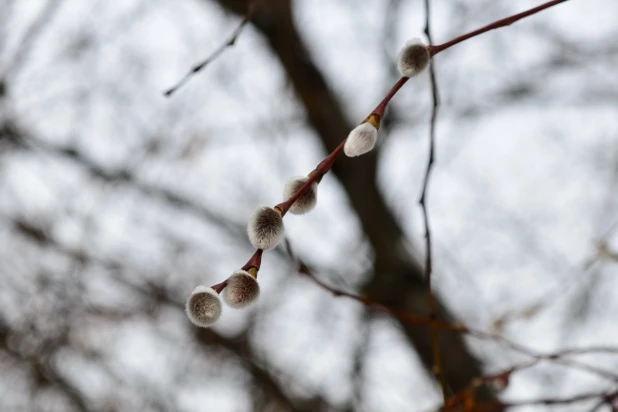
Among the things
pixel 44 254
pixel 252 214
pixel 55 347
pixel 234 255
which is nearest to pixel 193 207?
pixel 234 255

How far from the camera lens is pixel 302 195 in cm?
66

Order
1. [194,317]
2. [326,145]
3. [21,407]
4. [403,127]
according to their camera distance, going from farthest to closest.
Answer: [21,407]
[403,127]
[326,145]
[194,317]

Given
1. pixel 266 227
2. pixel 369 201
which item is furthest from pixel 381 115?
pixel 369 201

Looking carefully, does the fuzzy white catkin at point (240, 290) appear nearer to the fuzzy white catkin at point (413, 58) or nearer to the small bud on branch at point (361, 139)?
the small bud on branch at point (361, 139)

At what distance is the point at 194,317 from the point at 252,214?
119mm

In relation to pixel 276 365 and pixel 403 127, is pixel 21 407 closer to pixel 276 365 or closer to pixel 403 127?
pixel 276 365

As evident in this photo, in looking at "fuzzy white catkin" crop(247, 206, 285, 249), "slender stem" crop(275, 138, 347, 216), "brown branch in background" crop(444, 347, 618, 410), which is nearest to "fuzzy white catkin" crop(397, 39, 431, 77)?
"slender stem" crop(275, 138, 347, 216)

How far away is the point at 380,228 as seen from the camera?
2.90 meters

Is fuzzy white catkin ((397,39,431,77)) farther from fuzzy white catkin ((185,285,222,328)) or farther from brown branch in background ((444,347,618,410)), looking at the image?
brown branch in background ((444,347,618,410))

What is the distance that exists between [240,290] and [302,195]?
0.46 ft

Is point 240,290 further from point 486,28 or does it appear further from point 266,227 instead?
point 486,28

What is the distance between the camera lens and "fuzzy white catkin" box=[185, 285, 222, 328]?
0.56 meters

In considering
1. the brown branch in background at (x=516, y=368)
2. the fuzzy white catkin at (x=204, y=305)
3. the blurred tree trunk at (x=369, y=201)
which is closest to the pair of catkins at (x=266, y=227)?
the fuzzy white catkin at (x=204, y=305)

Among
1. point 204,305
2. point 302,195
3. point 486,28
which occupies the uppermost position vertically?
point 486,28
